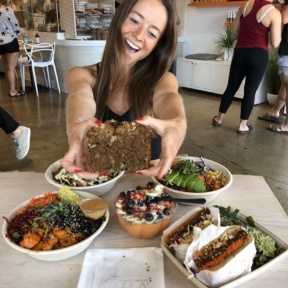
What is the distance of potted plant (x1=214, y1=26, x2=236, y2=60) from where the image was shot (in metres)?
4.82

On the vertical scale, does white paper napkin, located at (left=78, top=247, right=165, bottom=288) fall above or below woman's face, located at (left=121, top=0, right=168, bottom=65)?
below

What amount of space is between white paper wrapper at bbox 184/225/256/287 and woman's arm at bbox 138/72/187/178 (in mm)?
225

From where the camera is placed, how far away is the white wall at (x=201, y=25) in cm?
522

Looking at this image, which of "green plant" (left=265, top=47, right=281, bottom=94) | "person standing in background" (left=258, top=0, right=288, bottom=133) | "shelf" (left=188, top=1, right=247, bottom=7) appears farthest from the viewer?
"shelf" (left=188, top=1, right=247, bottom=7)

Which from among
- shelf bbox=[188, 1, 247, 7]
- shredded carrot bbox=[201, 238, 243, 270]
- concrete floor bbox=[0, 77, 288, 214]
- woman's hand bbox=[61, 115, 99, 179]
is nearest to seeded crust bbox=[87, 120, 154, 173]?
woman's hand bbox=[61, 115, 99, 179]

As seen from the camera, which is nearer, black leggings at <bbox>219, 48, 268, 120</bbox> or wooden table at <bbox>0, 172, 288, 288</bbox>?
wooden table at <bbox>0, 172, 288, 288</bbox>

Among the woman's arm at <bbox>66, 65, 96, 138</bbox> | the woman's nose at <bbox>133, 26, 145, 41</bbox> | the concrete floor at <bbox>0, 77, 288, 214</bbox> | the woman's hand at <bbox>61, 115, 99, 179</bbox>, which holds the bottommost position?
the concrete floor at <bbox>0, 77, 288, 214</bbox>

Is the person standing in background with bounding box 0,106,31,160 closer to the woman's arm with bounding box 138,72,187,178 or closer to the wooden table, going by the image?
the wooden table

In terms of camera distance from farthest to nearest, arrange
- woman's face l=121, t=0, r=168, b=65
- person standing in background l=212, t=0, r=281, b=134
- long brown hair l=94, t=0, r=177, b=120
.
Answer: person standing in background l=212, t=0, r=281, b=134, long brown hair l=94, t=0, r=177, b=120, woman's face l=121, t=0, r=168, b=65

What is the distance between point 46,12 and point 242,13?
4.46 meters

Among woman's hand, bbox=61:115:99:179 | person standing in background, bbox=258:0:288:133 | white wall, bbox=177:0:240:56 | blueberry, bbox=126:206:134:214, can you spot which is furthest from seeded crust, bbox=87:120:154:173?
white wall, bbox=177:0:240:56

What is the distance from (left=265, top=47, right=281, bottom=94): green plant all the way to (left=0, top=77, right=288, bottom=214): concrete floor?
311 millimetres

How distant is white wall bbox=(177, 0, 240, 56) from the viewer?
522cm

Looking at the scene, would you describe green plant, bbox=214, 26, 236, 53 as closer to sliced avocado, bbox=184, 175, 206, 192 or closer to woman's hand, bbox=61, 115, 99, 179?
sliced avocado, bbox=184, 175, 206, 192
